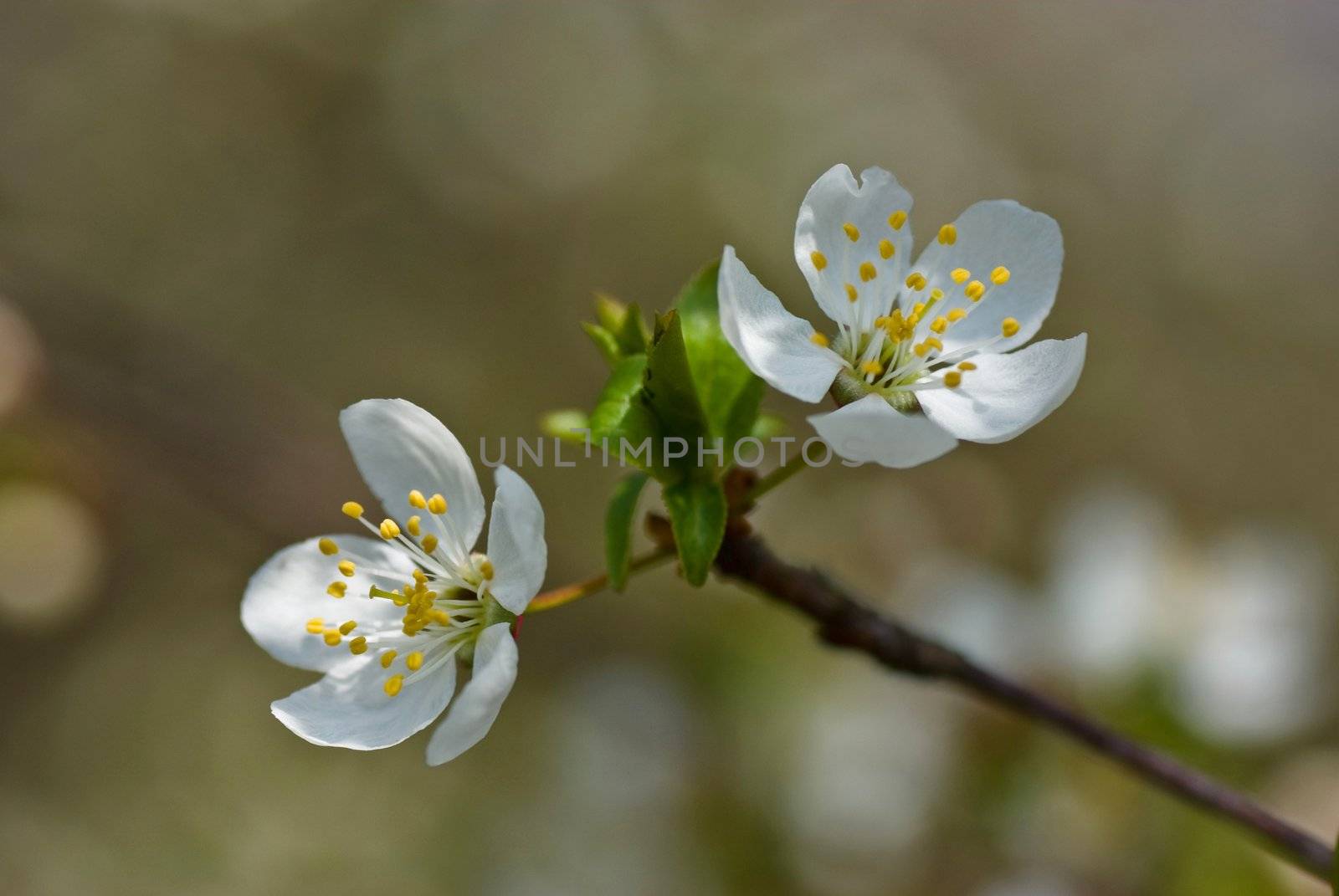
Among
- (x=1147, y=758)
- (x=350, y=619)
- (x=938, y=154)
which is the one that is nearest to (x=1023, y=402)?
(x=1147, y=758)

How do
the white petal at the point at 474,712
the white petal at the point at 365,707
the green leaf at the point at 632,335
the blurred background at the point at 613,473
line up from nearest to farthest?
the white petal at the point at 474,712
the white petal at the point at 365,707
the green leaf at the point at 632,335
the blurred background at the point at 613,473

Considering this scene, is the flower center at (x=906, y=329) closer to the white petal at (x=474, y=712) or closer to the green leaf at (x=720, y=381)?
the green leaf at (x=720, y=381)

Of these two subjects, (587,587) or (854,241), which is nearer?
(587,587)

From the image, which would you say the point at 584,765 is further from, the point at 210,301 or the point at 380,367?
the point at 210,301

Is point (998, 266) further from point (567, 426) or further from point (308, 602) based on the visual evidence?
point (308, 602)

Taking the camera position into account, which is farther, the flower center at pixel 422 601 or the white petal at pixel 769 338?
the flower center at pixel 422 601

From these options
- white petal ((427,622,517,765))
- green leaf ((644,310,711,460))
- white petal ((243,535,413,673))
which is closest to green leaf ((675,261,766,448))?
green leaf ((644,310,711,460))

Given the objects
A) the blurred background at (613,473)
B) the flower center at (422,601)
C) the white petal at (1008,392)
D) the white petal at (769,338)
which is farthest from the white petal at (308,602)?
the blurred background at (613,473)

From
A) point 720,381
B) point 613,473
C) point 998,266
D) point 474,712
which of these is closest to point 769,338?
point 720,381
